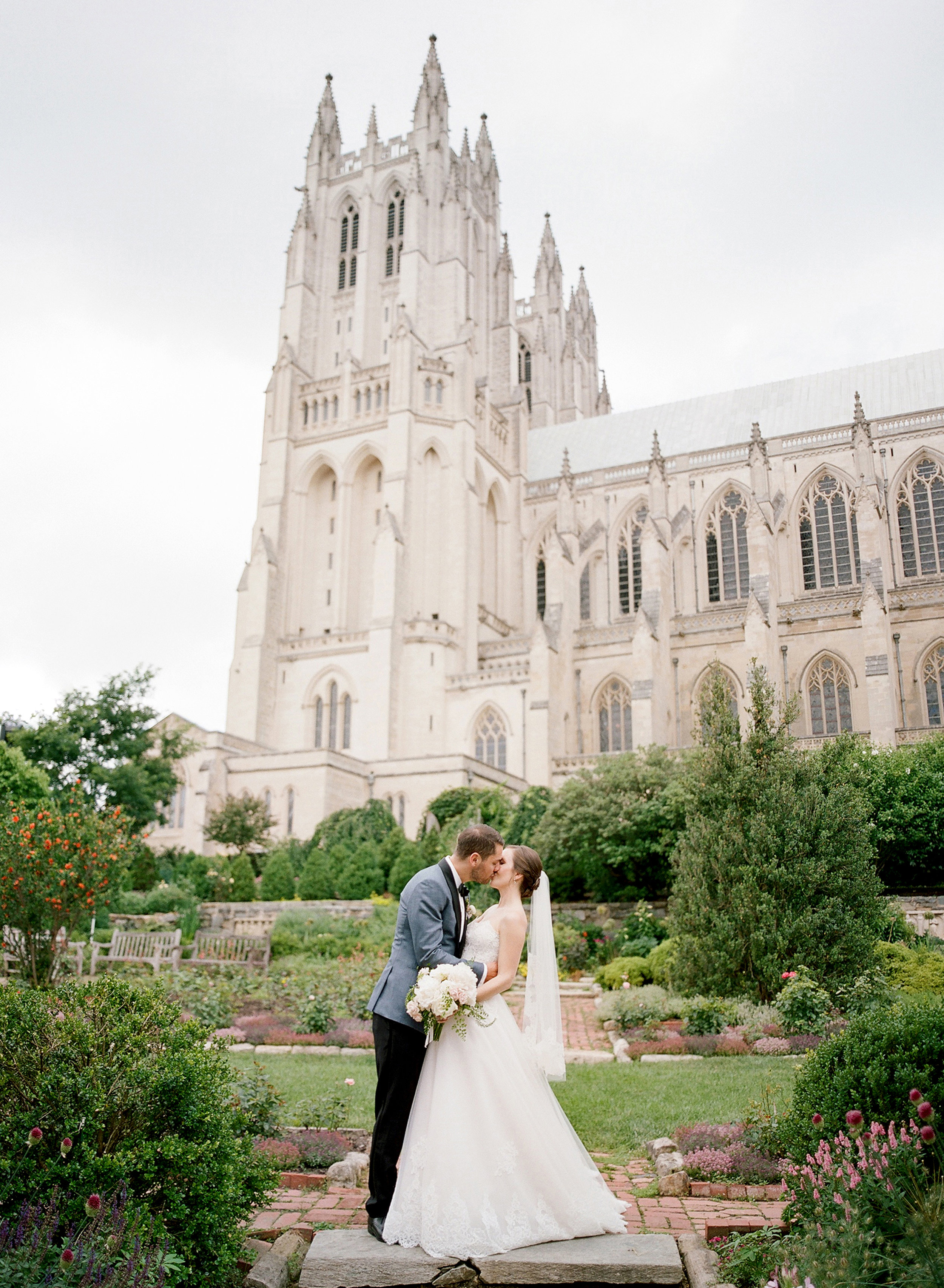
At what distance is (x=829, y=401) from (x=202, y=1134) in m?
45.3

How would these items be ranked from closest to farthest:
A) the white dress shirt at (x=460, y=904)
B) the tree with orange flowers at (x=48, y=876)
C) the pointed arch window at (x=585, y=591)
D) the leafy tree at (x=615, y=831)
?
the white dress shirt at (x=460, y=904) → the tree with orange flowers at (x=48, y=876) → the leafy tree at (x=615, y=831) → the pointed arch window at (x=585, y=591)

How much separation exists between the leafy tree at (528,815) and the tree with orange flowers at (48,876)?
12.9m

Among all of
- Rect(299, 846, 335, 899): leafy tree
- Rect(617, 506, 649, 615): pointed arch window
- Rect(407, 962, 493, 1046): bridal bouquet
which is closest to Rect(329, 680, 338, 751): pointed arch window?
Rect(299, 846, 335, 899): leafy tree

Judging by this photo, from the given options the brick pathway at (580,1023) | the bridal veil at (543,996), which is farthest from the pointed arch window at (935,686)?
the bridal veil at (543,996)

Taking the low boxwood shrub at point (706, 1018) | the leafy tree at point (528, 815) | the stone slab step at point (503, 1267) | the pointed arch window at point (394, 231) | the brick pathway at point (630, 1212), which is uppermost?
the pointed arch window at point (394, 231)

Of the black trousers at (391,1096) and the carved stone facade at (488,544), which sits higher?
the carved stone facade at (488,544)

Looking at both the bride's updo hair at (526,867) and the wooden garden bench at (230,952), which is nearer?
the bride's updo hair at (526,867)

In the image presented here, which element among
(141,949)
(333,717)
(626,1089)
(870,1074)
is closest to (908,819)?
(626,1089)

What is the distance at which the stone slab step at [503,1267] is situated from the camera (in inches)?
174

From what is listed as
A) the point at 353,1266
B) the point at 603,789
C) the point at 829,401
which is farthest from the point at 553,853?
the point at 829,401

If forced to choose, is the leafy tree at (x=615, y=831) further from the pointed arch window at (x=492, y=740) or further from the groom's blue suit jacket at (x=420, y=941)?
the groom's blue suit jacket at (x=420, y=941)

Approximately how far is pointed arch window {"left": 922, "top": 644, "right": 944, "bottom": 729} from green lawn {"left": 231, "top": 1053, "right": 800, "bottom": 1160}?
26.3 m

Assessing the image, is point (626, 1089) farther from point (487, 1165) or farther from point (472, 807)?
point (472, 807)

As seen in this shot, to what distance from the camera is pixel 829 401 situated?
44719 millimetres
